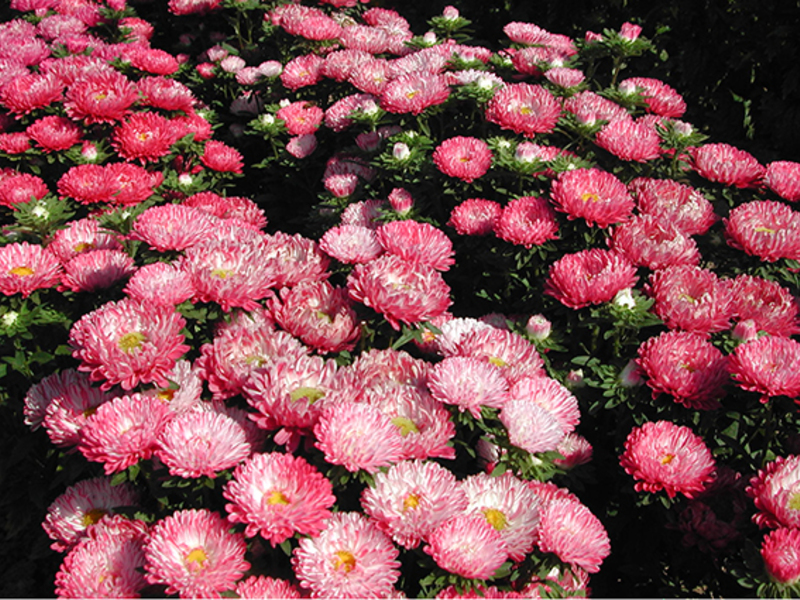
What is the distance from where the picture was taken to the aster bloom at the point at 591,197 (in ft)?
6.65

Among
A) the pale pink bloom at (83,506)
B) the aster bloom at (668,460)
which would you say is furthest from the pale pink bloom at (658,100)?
the pale pink bloom at (83,506)

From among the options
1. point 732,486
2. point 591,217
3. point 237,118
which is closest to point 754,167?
point 591,217

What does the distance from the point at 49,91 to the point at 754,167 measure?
3.20 m

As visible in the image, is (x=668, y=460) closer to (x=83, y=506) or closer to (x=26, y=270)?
(x=83, y=506)

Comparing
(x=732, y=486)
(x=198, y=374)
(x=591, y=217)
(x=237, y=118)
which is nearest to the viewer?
(x=198, y=374)

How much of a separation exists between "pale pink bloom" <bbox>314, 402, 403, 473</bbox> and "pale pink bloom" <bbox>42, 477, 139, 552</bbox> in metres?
0.66

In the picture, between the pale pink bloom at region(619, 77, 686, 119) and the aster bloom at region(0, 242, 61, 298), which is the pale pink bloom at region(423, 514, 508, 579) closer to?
the aster bloom at region(0, 242, 61, 298)

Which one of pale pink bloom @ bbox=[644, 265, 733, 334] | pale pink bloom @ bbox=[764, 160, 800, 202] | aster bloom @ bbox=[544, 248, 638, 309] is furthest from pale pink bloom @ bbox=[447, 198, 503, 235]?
pale pink bloom @ bbox=[764, 160, 800, 202]

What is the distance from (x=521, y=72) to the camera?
10.4 feet

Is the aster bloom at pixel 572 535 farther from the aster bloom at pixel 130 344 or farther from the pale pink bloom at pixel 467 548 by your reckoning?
the aster bloom at pixel 130 344

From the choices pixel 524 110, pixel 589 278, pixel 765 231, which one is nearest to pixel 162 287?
pixel 589 278

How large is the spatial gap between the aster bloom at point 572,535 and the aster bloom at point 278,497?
49cm

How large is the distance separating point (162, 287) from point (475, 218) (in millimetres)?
1223

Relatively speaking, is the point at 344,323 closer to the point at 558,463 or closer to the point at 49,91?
the point at 558,463
